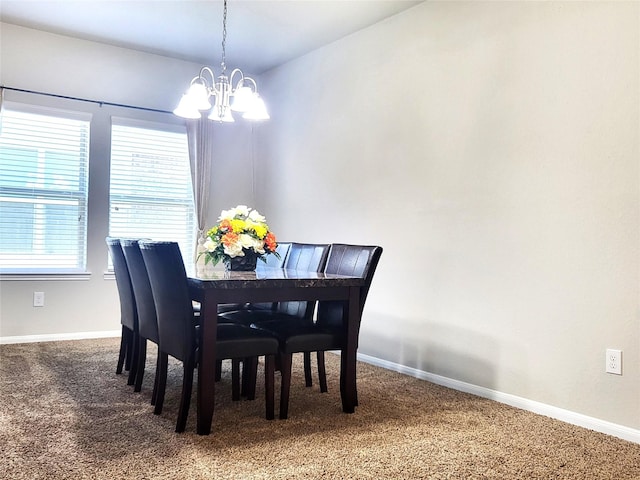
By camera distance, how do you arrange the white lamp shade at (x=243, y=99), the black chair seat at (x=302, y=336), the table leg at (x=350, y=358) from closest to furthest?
the black chair seat at (x=302, y=336)
the table leg at (x=350, y=358)
the white lamp shade at (x=243, y=99)

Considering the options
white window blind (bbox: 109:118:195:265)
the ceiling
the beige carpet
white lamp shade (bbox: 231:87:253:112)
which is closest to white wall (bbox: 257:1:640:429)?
the ceiling

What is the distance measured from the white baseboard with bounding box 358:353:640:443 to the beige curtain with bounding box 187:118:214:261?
240cm

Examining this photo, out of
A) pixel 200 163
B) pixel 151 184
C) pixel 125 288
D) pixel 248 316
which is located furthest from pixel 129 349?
pixel 200 163

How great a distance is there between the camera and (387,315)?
4.13 metres

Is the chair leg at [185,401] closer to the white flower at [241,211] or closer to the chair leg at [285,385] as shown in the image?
the chair leg at [285,385]

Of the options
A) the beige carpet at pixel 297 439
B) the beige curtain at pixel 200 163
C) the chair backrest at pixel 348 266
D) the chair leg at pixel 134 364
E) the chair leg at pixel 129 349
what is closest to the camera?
the beige carpet at pixel 297 439

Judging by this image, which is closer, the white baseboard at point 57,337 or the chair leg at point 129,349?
the chair leg at point 129,349

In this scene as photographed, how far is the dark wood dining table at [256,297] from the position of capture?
2467 millimetres

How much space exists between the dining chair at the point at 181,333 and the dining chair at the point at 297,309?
19.8 inches

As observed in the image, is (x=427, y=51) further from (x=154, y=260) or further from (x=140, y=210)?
(x=140, y=210)

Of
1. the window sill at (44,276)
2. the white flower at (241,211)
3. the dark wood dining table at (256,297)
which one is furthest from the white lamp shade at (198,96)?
the window sill at (44,276)

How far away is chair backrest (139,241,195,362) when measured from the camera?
2.50m

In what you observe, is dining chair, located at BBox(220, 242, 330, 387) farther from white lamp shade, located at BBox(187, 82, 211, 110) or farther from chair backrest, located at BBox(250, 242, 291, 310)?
white lamp shade, located at BBox(187, 82, 211, 110)

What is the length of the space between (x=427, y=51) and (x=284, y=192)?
2.05m
